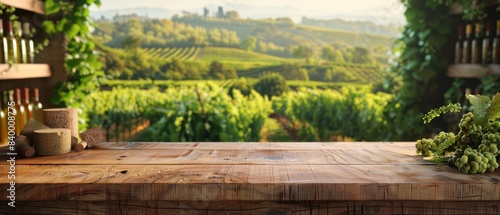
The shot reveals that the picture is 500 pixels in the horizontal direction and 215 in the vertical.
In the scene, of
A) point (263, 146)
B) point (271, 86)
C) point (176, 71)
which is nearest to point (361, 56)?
point (271, 86)

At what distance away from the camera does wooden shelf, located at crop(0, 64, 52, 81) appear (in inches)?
108

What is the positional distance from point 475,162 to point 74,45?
9.89 feet

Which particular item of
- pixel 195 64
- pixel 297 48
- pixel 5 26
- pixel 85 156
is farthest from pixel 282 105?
pixel 85 156

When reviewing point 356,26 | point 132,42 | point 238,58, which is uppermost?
point 356,26

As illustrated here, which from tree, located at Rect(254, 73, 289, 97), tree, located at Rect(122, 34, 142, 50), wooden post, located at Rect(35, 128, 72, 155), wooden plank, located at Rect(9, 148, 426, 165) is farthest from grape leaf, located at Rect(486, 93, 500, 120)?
tree, located at Rect(122, 34, 142, 50)

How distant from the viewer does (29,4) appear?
10.3 ft

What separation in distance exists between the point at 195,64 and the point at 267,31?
761 millimetres

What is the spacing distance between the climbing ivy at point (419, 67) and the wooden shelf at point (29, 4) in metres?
2.63

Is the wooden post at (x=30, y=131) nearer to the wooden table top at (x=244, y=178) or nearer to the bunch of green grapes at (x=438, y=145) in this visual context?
the wooden table top at (x=244, y=178)

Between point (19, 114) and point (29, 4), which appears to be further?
point (29, 4)

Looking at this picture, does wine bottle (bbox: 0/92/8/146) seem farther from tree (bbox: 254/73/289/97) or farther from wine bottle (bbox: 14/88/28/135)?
tree (bbox: 254/73/289/97)

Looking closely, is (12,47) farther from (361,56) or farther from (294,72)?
(361,56)

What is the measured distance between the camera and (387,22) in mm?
4656

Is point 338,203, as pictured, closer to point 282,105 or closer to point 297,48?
point 282,105
